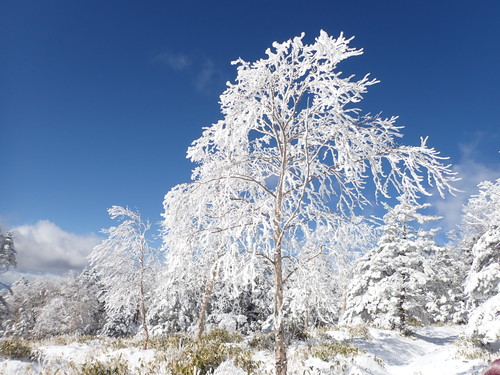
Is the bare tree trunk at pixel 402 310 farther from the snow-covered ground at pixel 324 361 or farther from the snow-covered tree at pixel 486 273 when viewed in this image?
the snow-covered tree at pixel 486 273

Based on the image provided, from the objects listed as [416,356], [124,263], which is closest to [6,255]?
[124,263]

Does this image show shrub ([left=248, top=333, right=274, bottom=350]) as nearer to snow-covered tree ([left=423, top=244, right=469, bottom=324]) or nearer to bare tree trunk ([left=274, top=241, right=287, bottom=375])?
bare tree trunk ([left=274, top=241, right=287, bottom=375])

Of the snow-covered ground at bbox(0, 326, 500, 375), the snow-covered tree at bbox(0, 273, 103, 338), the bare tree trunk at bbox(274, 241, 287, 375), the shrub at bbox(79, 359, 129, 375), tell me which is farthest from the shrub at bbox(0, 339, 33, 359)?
the snow-covered tree at bbox(0, 273, 103, 338)

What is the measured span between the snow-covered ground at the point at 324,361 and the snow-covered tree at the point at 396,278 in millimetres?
2387

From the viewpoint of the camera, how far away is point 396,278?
18.6 meters

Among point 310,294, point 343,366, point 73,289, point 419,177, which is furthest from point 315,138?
point 73,289

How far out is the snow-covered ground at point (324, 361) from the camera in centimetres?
723

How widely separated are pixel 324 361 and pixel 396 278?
1143cm

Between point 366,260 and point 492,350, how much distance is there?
30.2ft

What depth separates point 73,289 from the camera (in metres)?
42.4

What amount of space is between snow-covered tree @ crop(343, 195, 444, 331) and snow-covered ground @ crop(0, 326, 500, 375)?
7.83ft

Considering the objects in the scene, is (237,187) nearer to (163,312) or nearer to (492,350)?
(492,350)

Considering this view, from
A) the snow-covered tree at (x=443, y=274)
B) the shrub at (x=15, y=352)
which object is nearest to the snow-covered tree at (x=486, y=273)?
the snow-covered tree at (x=443, y=274)

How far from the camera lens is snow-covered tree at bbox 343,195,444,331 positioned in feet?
59.5
